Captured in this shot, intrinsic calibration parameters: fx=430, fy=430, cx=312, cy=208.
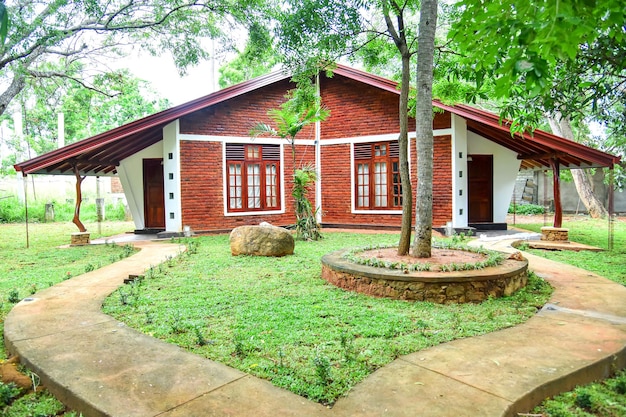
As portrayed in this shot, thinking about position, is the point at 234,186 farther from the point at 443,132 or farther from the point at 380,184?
the point at 443,132

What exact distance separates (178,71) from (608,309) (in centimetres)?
1221

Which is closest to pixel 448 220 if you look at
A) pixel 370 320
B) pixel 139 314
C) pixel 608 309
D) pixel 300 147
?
pixel 300 147

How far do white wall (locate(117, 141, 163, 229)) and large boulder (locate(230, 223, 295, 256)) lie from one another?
620cm

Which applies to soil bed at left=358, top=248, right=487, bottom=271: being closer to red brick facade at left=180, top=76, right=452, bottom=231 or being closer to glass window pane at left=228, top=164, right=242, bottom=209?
red brick facade at left=180, top=76, right=452, bottom=231

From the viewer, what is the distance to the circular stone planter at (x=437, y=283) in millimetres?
4785

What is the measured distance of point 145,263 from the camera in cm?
748

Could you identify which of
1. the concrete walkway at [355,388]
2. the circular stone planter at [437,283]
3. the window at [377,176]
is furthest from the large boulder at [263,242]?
the window at [377,176]

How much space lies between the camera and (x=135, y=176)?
1315 cm

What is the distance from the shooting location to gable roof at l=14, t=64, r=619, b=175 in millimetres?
9750

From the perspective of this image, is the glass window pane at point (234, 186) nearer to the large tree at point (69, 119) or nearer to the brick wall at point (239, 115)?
the brick wall at point (239, 115)

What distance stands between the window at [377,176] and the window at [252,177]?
2.57m

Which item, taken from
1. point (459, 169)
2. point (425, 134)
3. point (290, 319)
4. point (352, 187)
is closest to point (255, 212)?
point (352, 187)

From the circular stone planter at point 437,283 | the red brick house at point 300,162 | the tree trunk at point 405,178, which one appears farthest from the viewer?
the red brick house at point 300,162

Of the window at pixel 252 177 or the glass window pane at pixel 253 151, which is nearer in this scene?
the window at pixel 252 177
